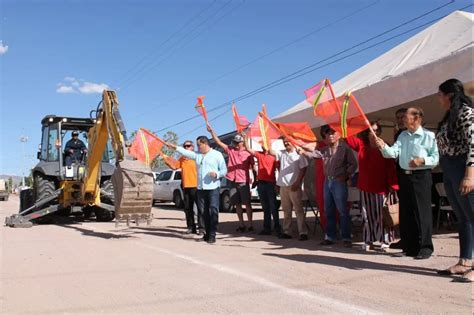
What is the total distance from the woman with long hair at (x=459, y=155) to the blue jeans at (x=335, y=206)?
228cm

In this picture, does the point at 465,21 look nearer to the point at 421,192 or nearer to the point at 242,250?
the point at 421,192

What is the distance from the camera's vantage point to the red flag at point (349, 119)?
635 centimetres

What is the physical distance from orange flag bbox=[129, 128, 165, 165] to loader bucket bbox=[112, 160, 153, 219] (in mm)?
523

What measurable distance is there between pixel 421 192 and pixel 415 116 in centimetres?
92

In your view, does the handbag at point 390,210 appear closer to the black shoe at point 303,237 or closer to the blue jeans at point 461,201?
the blue jeans at point 461,201

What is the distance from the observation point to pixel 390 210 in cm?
648

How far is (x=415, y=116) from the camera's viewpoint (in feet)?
18.4

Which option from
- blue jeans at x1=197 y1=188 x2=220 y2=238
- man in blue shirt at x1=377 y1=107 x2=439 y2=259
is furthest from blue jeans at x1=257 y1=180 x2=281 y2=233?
man in blue shirt at x1=377 y1=107 x2=439 y2=259

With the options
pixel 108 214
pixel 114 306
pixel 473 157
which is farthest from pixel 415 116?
pixel 108 214

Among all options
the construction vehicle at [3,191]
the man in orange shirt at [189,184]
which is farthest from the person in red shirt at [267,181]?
the construction vehicle at [3,191]

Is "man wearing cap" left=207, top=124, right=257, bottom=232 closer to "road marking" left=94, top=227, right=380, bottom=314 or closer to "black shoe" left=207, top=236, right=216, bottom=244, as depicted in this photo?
"black shoe" left=207, top=236, right=216, bottom=244

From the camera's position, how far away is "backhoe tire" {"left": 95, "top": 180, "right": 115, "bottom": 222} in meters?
12.9

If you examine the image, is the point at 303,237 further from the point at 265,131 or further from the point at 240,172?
the point at 265,131

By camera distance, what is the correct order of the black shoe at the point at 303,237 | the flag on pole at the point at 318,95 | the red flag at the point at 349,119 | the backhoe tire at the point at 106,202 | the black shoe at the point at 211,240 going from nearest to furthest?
the red flag at the point at 349,119, the flag on pole at the point at 318,95, the black shoe at the point at 211,240, the black shoe at the point at 303,237, the backhoe tire at the point at 106,202
